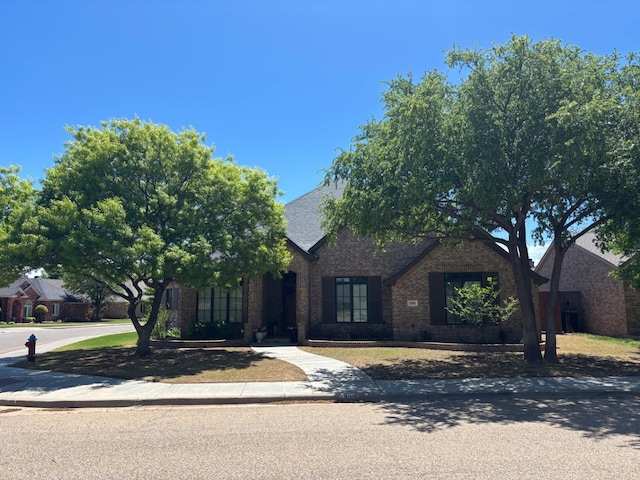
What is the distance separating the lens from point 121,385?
10711 millimetres

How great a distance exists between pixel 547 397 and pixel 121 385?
9657 mm

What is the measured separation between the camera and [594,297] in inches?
971

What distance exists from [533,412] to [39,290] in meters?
58.2

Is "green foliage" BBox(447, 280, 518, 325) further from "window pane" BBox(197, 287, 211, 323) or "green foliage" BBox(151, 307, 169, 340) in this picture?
"green foliage" BBox(151, 307, 169, 340)

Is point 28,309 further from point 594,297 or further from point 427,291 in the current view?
point 594,297

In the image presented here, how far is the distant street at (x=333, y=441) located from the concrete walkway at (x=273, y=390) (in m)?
0.51

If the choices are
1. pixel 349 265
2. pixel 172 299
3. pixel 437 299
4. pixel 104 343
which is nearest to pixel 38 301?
pixel 104 343

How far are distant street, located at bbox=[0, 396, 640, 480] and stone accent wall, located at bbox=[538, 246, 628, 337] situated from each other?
1561cm

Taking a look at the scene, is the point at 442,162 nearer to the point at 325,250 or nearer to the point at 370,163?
the point at 370,163

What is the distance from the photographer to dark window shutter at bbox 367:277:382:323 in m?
19.7

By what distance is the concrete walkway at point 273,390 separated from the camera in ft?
30.7

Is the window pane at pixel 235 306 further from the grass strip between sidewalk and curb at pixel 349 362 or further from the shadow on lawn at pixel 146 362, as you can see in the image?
the shadow on lawn at pixel 146 362

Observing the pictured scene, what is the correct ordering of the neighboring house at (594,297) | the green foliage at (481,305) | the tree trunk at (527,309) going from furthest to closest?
the neighboring house at (594,297)
the green foliage at (481,305)
the tree trunk at (527,309)

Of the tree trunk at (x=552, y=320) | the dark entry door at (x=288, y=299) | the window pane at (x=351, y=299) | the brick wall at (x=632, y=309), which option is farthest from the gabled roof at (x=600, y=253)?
the dark entry door at (x=288, y=299)
